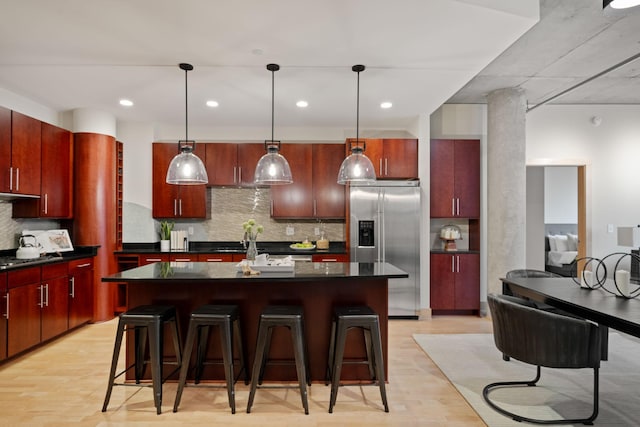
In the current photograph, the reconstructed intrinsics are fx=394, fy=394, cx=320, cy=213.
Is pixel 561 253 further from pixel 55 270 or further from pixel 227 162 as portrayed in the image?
pixel 55 270

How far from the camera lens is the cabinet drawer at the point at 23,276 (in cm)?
374

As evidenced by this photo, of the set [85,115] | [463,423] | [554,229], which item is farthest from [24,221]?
[554,229]

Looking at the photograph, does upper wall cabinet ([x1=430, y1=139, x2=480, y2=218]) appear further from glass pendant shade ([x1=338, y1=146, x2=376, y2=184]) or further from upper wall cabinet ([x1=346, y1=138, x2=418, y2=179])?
glass pendant shade ([x1=338, y1=146, x2=376, y2=184])

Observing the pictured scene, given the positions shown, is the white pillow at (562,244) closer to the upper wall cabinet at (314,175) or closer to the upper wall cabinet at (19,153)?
the upper wall cabinet at (314,175)

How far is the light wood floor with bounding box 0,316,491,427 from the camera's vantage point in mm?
2680

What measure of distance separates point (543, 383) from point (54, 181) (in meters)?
5.58

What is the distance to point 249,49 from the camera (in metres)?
3.24

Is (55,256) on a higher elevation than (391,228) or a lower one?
lower

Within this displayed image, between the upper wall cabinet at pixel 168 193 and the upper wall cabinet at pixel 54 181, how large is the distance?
1.05 m

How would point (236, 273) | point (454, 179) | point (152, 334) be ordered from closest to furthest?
point (152, 334) → point (236, 273) → point (454, 179)

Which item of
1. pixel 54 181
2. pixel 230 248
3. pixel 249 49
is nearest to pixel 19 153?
pixel 54 181

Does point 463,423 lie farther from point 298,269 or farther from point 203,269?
point 203,269

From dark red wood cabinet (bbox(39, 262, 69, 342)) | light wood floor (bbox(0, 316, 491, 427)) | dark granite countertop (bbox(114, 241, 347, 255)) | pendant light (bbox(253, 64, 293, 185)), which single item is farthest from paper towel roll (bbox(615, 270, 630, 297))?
dark red wood cabinet (bbox(39, 262, 69, 342))

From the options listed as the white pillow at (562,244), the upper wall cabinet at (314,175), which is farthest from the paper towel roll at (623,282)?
the white pillow at (562,244)
